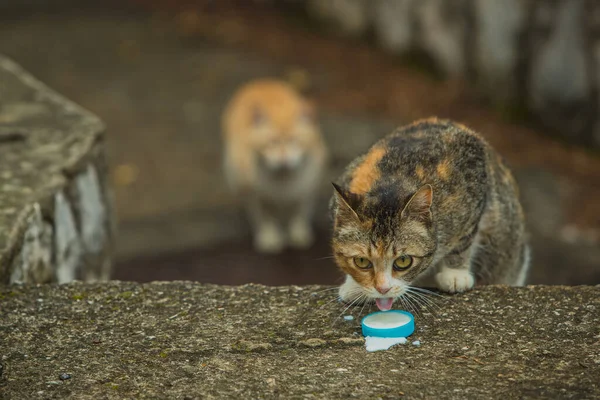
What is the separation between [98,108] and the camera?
1040cm

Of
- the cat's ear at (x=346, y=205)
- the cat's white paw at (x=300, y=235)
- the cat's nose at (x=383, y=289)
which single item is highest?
the cat's ear at (x=346, y=205)

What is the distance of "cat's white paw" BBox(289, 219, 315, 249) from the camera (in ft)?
27.7

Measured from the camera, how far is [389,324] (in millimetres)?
3412

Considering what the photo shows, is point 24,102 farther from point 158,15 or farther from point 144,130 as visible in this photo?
point 158,15

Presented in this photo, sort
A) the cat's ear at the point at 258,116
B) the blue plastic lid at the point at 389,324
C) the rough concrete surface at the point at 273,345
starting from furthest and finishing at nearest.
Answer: the cat's ear at the point at 258,116, the blue plastic lid at the point at 389,324, the rough concrete surface at the point at 273,345

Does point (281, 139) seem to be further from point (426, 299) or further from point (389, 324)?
point (389, 324)

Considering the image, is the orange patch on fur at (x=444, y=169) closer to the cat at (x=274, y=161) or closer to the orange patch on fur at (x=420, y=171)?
the orange patch on fur at (x=420, y=171)

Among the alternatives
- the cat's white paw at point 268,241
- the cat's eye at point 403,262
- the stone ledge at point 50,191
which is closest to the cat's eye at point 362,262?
the cat's eye at point 403,262

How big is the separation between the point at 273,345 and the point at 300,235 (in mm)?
5080

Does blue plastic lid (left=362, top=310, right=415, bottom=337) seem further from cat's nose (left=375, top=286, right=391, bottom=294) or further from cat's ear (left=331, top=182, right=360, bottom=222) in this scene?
cat's ear (left=331, top=182, right=360, bottom=222)

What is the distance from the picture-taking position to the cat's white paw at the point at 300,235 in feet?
27.7

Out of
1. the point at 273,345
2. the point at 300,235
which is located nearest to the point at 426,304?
the point at 273,345

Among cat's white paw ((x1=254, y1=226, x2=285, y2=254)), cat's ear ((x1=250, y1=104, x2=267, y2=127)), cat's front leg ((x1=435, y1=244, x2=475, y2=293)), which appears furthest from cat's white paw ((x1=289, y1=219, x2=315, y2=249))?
cat's front leg ((x1=435, y1=244, x2=475, y2=293))

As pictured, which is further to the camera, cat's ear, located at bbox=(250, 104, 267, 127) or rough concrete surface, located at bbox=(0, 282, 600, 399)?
cat's ear, located at bbox=(250, 104, 267, 127)
